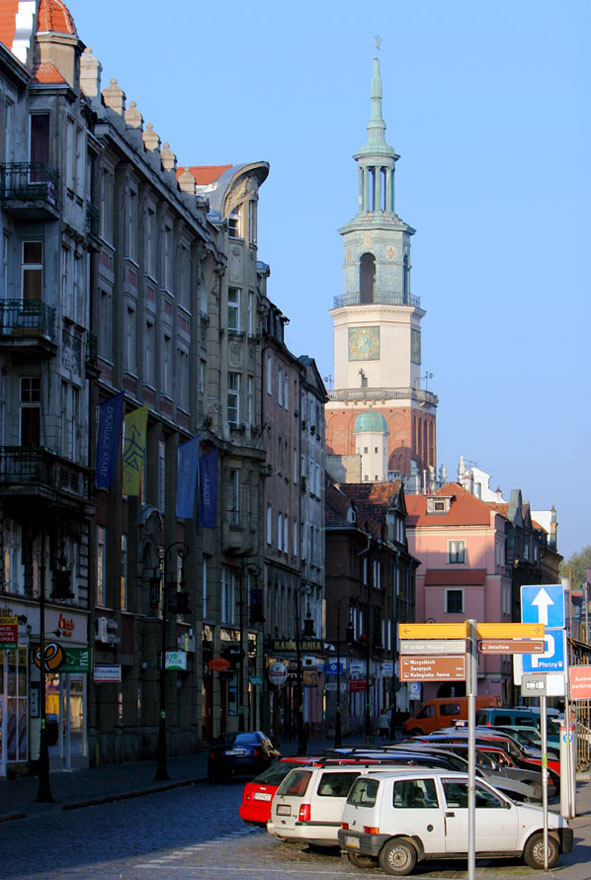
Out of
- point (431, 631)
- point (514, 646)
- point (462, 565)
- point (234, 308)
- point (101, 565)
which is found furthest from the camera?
point (462, 565)

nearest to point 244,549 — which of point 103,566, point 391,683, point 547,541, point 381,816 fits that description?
point 103,566

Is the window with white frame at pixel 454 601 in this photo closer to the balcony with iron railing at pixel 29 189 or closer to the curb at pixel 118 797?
the curb at pixel 118 797

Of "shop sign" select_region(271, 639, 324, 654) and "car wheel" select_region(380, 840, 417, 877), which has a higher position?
"shop sign" select_region(271, 639, 324, 654)

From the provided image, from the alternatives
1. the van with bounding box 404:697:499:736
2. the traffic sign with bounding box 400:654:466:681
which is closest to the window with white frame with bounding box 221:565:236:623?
the van with bounding box 404:697:499:736

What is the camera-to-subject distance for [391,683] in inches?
4092

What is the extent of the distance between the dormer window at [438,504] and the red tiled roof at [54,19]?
282 feet

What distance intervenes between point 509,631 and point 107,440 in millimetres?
29503

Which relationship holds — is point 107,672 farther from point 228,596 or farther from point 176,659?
point 228,596

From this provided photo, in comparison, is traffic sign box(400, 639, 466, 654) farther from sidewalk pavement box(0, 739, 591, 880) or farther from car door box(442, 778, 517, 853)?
sidewalk pavement box(0, 739, 591, 880)

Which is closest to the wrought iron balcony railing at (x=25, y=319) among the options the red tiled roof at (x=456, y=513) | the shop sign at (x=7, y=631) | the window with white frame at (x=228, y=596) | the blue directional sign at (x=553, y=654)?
the shop sign at (x=7, y=631)

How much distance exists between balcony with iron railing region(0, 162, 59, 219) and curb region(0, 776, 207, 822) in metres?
15.2

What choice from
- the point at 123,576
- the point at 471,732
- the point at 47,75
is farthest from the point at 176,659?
the point at 471,732

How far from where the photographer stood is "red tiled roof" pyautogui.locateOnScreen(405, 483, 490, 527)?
132 m

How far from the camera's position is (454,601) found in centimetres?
13038
